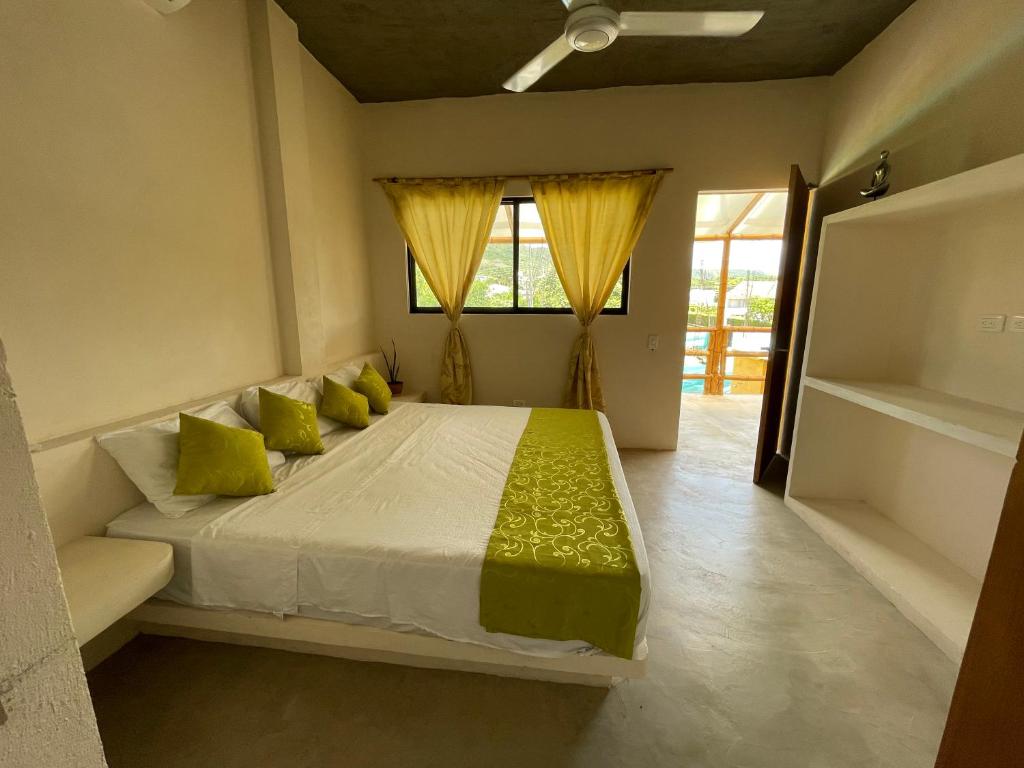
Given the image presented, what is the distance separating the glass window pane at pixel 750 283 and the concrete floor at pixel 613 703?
16.0 ft

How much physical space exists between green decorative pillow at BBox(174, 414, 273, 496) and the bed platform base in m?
0.45

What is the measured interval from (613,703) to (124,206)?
2834mm

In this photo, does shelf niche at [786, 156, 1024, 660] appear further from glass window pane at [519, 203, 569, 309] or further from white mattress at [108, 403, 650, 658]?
glass window pane at [519, 203, 569, 309]

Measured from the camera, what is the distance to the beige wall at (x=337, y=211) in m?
3.01

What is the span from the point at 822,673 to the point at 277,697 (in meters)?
2.05

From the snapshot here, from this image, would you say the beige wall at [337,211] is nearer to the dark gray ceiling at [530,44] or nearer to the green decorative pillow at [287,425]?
the dark gray ceiling at [530,44]

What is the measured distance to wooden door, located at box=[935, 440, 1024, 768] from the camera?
1.92 feet

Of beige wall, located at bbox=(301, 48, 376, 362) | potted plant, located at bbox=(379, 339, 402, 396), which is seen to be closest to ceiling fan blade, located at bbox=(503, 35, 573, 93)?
beige wall, located at bbox=(301, 48, 376, 362)

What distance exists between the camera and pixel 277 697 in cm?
146

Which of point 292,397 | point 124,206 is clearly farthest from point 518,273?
point 124,206

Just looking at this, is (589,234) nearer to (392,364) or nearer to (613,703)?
(392,364)

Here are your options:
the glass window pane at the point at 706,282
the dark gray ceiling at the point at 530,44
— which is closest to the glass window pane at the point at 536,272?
the dark gray ceiling at the point at 530,44

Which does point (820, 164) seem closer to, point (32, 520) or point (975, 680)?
point (975, 680)

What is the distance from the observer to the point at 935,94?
2.18 metres
